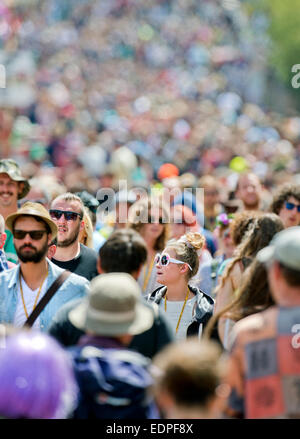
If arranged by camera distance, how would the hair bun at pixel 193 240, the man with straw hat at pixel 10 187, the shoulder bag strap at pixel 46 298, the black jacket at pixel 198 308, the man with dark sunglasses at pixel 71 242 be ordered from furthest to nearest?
the man with straw hat at pixel 10 187
the man with dark sunglasses at pixel 71 242
the hair bun at pixel 193 240
the black jacket at pixel 198 308
the shoulder bag strap at pixel 46 298

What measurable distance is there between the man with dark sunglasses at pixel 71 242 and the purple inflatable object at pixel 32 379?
2658mm

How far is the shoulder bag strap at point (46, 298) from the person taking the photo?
449 cm

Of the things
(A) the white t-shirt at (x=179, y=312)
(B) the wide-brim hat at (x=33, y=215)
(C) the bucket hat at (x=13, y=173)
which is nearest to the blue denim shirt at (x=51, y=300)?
(B) the wide-brim hat at (x=33, y=215)

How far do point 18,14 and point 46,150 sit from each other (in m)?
9.76

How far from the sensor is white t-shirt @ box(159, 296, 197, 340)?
510cm

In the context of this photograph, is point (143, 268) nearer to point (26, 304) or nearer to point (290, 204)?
point (290, 204)

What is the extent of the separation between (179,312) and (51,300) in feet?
3.31

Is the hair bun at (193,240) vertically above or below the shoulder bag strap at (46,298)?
above

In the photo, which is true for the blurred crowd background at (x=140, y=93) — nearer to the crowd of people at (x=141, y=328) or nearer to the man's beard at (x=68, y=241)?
the man's beard at (x=68, y=241)

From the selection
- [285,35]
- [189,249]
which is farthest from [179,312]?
[285,35]

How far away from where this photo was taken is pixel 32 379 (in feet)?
9.46

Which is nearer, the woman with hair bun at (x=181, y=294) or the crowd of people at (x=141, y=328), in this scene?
the crowd of people at (x=141, y=328)

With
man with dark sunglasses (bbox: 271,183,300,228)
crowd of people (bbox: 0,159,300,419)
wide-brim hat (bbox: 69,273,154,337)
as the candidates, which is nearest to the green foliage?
man with dark sunglasses (bbox: 271,183,300,228)

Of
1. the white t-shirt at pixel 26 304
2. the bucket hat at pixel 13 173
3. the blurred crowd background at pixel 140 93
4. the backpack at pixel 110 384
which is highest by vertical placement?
the blurred crowd background at pixel 140 93
